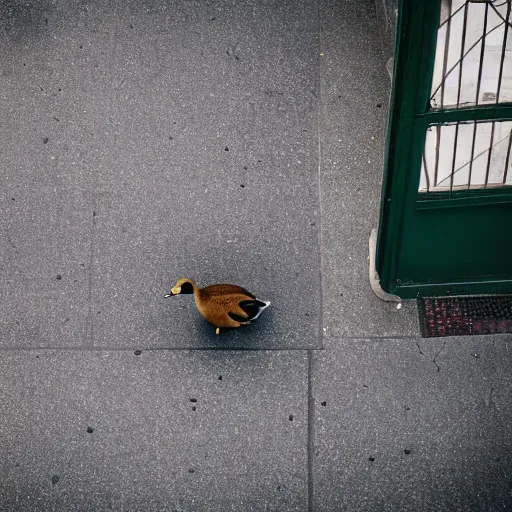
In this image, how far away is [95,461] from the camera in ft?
16.1

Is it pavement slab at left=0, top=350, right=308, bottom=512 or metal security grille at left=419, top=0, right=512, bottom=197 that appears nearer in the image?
metal security grille at left=419, top=0, right=512, bottom=197

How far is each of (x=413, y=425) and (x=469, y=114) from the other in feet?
7.12

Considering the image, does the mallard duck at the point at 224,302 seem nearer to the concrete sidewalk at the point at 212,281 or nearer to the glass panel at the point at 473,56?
the concrete sidewalk at the point at 212,281

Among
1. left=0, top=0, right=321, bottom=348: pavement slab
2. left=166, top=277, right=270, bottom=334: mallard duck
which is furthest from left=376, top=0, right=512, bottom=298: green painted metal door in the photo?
left=166, top=277, right=270, bottom=334: mallard duck

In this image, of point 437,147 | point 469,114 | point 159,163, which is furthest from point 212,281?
point 469,114

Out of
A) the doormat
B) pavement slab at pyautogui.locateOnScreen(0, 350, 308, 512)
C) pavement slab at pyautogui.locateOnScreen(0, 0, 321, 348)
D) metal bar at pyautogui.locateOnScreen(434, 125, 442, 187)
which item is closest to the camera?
metal bar at pyautogui.locateOnScreen(434, 125, 442, 187)

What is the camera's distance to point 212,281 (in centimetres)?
528

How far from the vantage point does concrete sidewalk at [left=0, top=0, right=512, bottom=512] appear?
15.9 feet

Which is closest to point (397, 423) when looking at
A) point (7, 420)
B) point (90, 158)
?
point (7, 420)

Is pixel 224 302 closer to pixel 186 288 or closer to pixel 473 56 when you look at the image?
pixel 186 288

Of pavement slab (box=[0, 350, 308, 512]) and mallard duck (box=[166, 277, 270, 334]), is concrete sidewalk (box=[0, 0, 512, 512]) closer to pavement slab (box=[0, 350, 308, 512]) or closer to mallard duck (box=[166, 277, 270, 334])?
pavement slab (box=[0, 350, 308, 512])

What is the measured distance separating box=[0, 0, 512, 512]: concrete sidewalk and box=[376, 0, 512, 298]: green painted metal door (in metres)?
0.43

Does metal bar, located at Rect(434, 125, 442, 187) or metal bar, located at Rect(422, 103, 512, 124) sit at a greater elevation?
metal bar, located at Rect(422, 103, 512, 124)

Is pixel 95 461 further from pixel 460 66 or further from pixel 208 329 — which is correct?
pixel 460 66
